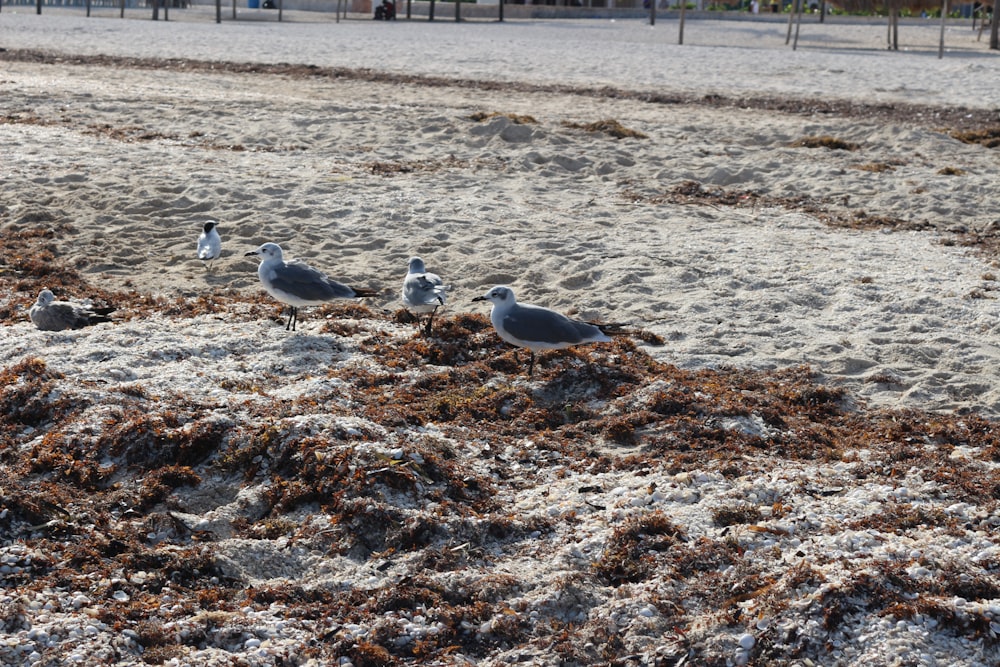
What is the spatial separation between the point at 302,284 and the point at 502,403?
1.54m

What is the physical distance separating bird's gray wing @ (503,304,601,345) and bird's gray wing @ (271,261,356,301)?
122 centimetres

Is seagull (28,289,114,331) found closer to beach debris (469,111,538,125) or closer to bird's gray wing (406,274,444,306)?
bird's gray wing (406,274,444,306)

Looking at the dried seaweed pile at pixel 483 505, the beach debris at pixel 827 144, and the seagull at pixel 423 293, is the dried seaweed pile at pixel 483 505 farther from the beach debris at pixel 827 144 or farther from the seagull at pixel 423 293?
the beach debris at pixel 827 144

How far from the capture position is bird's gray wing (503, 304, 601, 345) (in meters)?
6.09

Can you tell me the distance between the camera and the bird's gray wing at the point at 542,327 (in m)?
6.09

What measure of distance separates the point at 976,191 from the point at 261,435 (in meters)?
8.01

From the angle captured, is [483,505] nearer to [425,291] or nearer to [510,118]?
[425,291]

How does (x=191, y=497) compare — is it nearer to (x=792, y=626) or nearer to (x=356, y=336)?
(x=356, y=336)

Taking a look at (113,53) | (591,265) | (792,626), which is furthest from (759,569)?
(113,53)

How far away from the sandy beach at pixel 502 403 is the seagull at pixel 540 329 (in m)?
0.26

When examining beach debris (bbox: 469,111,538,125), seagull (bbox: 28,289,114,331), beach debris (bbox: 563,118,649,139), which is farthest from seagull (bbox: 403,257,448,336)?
beach debris (bbox: 563,118,649,139)

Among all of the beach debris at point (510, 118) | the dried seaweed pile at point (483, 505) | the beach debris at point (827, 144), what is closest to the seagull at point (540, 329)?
the dried seaweed pile at point (483, 505)

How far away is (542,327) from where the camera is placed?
240 inches

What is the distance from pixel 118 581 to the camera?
13.9 ft
